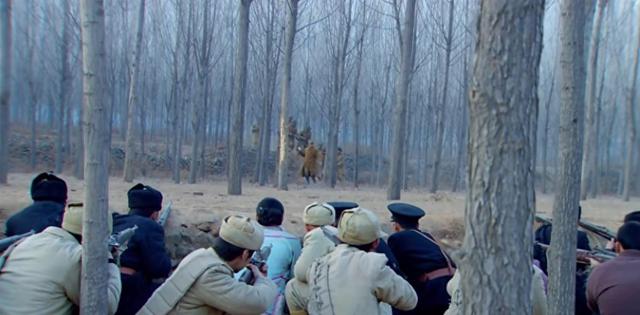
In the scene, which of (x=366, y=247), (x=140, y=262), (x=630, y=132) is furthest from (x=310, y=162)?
(x=366, y=247)

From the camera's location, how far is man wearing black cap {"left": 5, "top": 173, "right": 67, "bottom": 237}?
4.23 meters

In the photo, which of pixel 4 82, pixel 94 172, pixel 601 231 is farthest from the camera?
pixel 4 82

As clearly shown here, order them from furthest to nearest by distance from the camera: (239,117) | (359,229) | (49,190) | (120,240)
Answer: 1. (239,117)
2. (49,190)
3. (120,240)
4. (359,229)

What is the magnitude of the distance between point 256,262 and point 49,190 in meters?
1.98

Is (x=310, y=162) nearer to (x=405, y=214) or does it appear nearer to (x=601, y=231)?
(x=601, y=231)

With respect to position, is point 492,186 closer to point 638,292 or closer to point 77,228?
point 638,292

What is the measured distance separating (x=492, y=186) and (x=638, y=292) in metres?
1.81

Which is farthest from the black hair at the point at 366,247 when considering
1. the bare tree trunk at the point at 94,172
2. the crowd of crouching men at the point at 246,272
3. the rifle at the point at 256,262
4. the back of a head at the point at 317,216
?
the bare tree trunk at the point at 94,172

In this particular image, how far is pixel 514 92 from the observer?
2.11 m

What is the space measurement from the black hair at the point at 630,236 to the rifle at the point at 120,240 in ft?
10.2

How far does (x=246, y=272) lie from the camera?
3.32 m

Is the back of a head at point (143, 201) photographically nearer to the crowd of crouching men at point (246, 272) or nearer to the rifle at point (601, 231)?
the crowd of crouching men at point (246, 272)

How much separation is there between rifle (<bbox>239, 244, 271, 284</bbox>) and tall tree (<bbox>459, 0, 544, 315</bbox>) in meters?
1.48

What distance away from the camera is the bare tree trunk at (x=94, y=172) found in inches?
111
